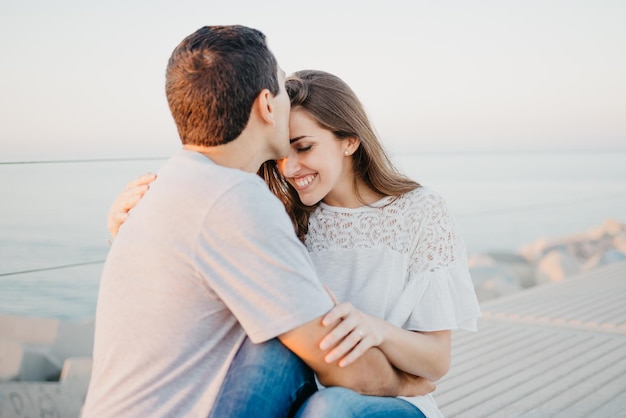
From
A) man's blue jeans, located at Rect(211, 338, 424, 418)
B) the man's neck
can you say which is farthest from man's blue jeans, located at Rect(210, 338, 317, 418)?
the man's neck

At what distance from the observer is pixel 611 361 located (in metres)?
3.23

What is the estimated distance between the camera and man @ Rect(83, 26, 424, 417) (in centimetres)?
129

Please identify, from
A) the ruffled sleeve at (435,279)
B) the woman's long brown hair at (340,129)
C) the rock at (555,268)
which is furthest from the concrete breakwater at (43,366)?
the rock at (555,268)

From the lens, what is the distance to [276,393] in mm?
1413

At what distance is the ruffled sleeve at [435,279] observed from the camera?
1938 millimetres

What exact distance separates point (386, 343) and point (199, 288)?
50 cm

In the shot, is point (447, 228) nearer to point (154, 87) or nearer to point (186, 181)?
point (186, 181)

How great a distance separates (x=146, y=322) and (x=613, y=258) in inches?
308

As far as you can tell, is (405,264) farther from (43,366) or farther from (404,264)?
(43,366)

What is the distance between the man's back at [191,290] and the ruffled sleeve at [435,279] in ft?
2.15

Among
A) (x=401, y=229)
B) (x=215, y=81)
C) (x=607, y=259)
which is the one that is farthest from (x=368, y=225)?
(x=607, y=259)

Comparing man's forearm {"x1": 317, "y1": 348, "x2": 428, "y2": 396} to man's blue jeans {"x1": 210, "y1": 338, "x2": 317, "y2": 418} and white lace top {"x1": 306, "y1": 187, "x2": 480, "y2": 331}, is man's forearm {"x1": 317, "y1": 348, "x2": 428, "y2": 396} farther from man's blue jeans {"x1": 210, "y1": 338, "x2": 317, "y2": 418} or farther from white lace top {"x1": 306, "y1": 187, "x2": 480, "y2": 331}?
white lace top {"x1": 306, "y1": 187, "x2": 480, "y2": 331}

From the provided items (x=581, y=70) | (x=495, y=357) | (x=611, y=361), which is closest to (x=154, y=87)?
(x=495, y=357)

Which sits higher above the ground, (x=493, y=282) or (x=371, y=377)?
(x=371, y=377)
